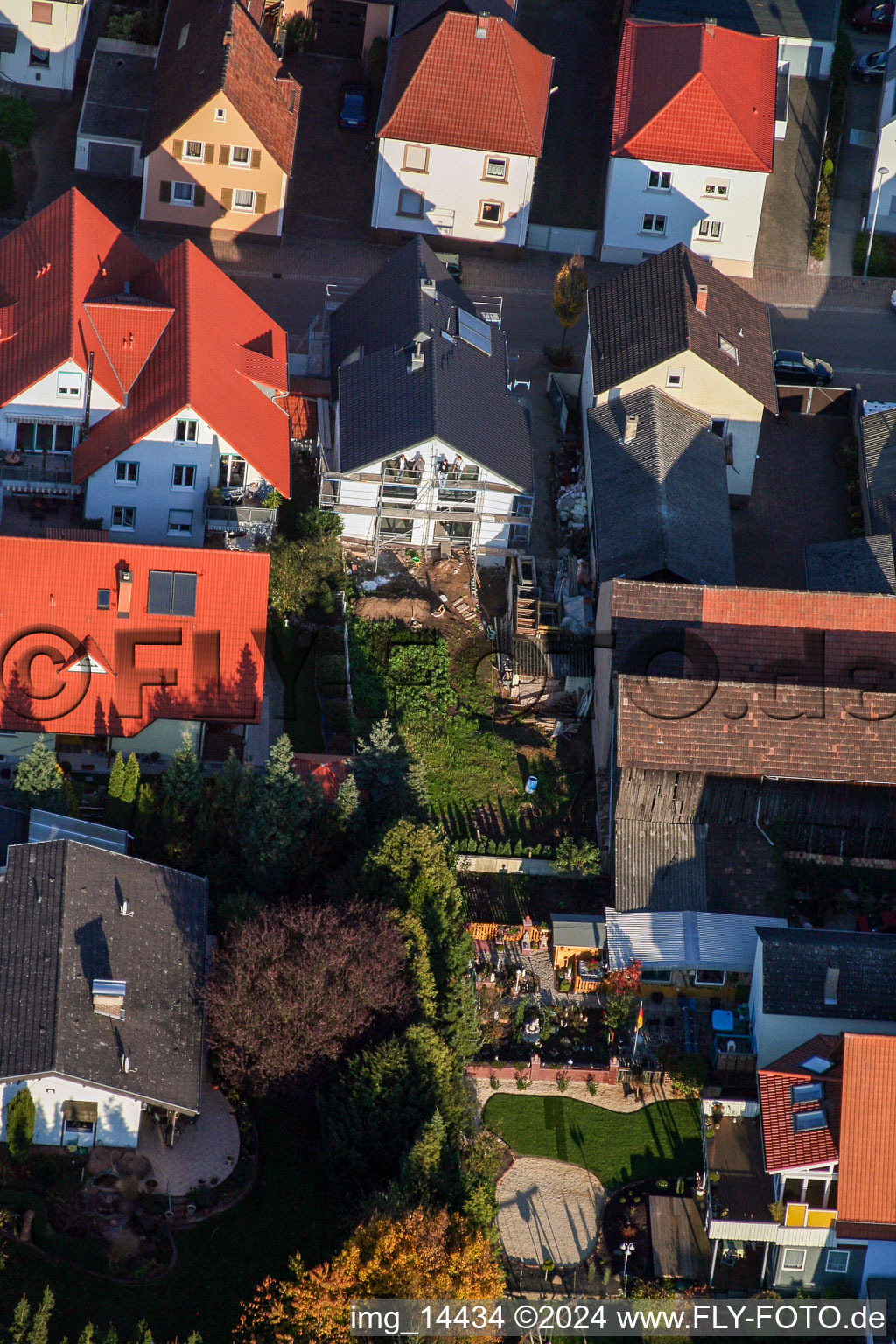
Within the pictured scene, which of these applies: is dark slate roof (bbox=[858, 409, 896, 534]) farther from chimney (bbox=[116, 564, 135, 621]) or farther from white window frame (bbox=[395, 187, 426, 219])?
chimney (bbox=[116, 564, 135, 621])

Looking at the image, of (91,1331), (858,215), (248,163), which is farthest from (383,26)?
(91,1331)

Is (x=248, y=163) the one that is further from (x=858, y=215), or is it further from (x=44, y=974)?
(x=44, y=974)

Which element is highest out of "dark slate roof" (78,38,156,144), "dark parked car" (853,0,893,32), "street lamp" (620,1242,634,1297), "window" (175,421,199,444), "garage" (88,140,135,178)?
"dark parked car" (853,0,893,32)

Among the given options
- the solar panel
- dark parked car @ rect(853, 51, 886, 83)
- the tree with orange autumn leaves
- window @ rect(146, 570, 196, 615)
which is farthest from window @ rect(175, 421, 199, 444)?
dark parked car @ rect(853, 51, 886, 83)

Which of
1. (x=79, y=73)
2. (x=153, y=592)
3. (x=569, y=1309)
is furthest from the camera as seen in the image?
(x=79, y=73)

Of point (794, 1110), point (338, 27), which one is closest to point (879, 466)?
point (794, 1110)
